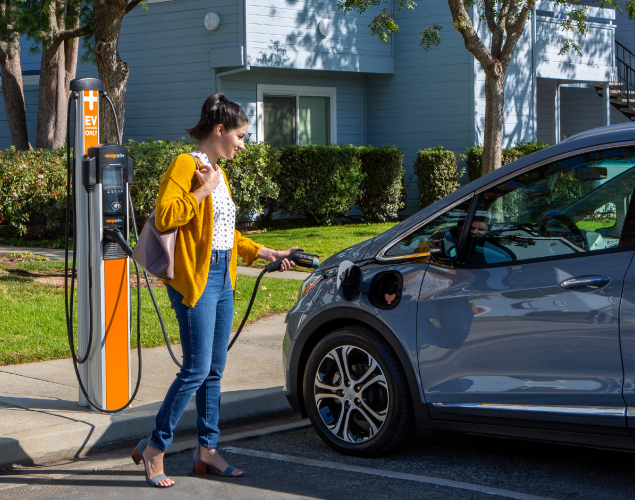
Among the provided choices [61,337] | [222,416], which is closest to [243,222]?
[61,337]

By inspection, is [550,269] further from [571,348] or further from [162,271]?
[162,271]

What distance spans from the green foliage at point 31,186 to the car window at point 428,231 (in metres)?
9.59

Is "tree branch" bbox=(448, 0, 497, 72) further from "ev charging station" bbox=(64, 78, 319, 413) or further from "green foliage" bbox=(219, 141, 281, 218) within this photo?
"ev charging station" bbox=(64, 78, 319, 413)

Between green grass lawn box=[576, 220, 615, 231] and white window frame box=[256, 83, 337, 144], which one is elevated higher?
white window frame box=[256, 83, 337, 144]

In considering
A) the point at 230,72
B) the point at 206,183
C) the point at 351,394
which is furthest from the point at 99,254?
the point at 230,72

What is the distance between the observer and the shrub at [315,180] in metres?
15.7

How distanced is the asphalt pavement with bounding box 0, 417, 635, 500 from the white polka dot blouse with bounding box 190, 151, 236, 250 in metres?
1.24

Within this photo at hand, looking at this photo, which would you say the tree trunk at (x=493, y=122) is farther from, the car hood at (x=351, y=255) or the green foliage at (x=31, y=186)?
the car hood at (x=351, y=255)

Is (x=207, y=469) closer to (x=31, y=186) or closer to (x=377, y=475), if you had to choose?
(x=377, y=475)

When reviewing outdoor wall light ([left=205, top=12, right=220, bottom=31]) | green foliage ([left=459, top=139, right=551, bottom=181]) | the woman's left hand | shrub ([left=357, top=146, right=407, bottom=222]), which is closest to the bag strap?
the woman's left hand

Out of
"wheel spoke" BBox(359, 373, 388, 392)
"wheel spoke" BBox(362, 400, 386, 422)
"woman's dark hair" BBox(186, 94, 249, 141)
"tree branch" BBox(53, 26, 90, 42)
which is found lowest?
"wheel spoke" BBox(362, 400, 386, 422)

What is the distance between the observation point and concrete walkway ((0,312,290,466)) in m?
4.84

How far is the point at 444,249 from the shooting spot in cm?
432

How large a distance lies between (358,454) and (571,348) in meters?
1.38
